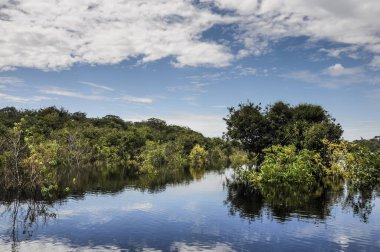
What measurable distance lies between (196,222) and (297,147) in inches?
1545

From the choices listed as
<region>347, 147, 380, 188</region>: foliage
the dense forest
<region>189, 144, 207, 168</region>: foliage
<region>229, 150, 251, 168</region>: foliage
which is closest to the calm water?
the dense forest

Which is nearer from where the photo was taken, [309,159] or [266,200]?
[266,200]

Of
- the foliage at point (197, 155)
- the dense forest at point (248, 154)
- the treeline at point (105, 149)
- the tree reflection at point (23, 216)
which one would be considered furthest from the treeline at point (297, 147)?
the foliage at point (197, 155)

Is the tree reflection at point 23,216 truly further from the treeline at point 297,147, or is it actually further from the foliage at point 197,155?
the foliage at point 197,155

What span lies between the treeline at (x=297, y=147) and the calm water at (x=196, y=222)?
936 cm

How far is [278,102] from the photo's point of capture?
68.3m

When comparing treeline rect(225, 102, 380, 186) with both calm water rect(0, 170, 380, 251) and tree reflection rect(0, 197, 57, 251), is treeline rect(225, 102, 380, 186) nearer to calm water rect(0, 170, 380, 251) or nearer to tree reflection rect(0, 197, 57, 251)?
calm water rect(0, 170, 380, 251)

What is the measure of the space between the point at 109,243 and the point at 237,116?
48.4m

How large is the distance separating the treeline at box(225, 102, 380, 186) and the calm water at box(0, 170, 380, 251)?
9.36m

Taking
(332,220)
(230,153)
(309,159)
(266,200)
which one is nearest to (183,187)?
(266,200)

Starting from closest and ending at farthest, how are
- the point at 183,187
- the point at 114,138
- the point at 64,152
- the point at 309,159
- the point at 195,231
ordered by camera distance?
the point at 195,231
the point at 183,187
the point at 309,159
the point at 64,152
the point at 114,138

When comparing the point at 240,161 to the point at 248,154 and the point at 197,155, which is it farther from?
the point at 248,154

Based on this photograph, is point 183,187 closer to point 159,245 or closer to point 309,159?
point 309,159

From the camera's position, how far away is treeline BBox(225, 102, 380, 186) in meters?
53.7
